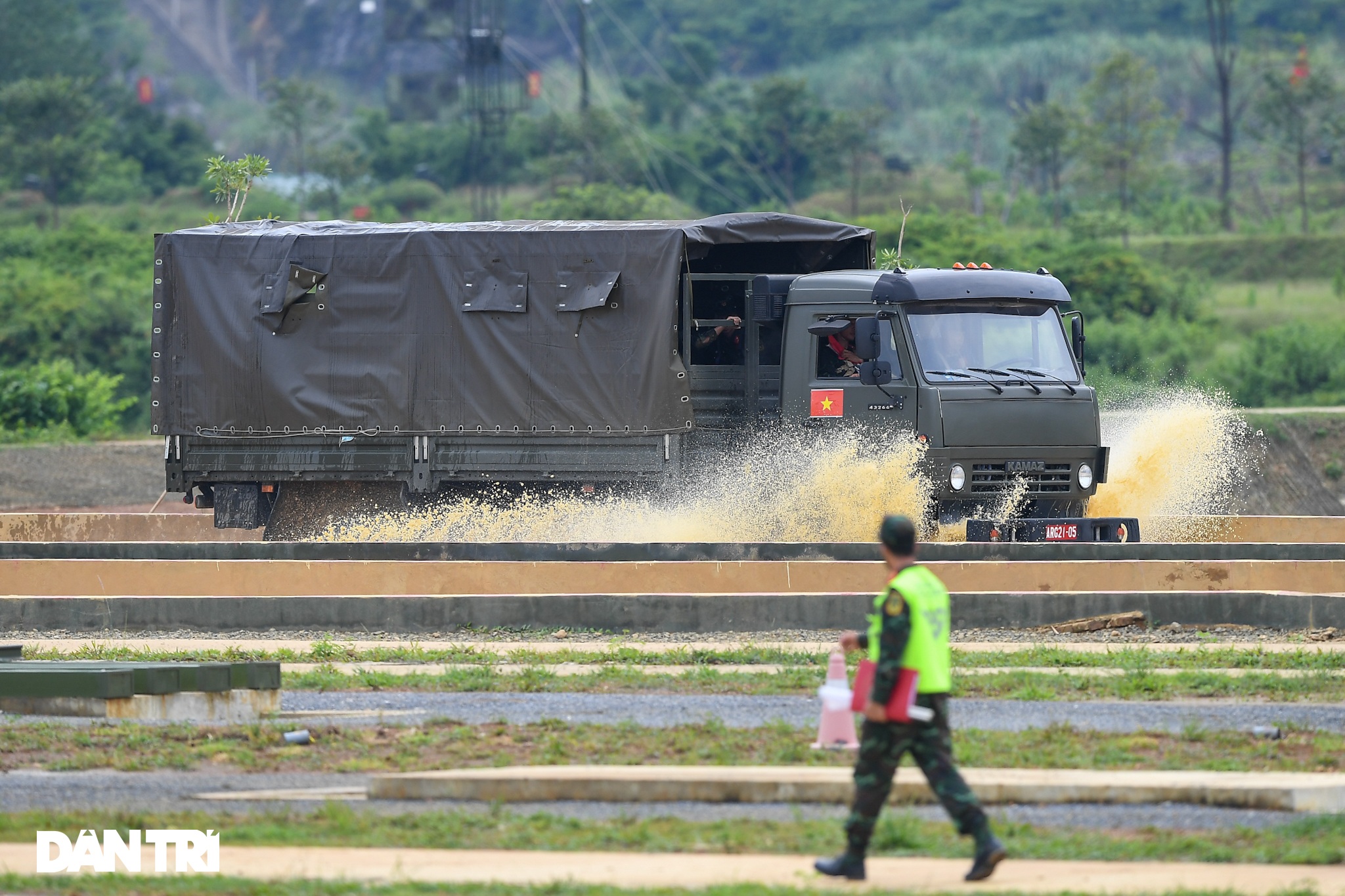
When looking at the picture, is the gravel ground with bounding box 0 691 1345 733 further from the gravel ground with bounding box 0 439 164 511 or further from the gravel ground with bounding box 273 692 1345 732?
the gravel ground with bounding box 0 439 164 511

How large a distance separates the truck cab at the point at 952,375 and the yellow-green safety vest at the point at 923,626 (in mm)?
10237

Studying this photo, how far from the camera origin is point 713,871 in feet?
23.0

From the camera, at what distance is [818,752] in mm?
9258

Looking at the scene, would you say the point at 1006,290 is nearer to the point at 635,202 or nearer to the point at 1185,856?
the point at 1185,856

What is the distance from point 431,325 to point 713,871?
13.0m

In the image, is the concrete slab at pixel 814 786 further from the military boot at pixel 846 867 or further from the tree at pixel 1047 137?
the tree at pixel 1047 137

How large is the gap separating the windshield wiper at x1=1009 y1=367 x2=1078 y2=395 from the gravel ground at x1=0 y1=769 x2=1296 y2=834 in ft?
31.2

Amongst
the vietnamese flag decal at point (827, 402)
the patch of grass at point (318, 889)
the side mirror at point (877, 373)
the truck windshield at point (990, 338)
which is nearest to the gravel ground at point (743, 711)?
the patch of grass at point (318, 889)

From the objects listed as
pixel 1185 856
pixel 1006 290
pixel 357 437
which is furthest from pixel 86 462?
pixel 1185 856

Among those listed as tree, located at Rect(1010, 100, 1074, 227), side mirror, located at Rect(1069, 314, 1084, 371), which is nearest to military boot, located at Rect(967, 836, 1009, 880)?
side mirror, located at Rect(1069, 314, 1084, 371)

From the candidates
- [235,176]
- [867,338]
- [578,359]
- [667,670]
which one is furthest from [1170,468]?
[235,176]

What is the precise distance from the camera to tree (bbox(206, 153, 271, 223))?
2345 cm

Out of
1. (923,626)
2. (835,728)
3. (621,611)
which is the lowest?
(835,728)

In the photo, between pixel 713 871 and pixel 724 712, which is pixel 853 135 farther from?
pixel 713 871
